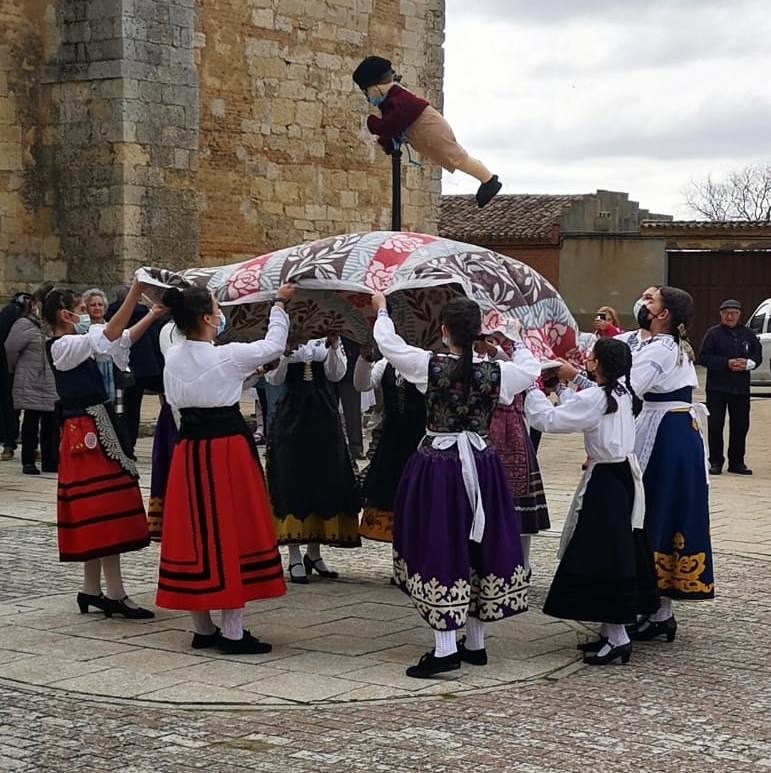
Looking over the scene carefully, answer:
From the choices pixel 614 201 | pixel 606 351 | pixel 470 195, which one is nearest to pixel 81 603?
pixel 606 351

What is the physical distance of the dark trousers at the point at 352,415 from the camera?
13133 millimetres

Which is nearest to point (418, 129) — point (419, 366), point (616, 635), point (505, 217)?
point (419, 366)

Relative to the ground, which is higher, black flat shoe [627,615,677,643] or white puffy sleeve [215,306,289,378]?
white puffy sleeve [215,306,289,378]

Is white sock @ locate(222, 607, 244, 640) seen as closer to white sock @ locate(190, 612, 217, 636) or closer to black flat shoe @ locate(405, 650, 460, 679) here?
white sock @ locate(190, 612, 217, 636)

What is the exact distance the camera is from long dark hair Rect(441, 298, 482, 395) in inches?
238

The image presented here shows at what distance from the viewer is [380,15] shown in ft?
67.7

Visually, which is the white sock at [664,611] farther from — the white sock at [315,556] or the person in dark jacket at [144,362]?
the person in dark jacket at [144,362]

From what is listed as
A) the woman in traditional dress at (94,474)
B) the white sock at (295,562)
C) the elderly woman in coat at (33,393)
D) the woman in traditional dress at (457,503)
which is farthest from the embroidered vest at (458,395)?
the elderly woman in coat at (33,393)

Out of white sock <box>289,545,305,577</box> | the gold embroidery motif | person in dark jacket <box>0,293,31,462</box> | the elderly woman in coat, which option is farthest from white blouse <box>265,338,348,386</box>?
person in dark jacket <box>0,293,31,462</box>

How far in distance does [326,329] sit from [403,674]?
218 cm

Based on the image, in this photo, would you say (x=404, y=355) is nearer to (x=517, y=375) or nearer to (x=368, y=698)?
(x=517, y=375)

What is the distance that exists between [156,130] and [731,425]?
7.41 meters

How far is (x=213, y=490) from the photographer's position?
A: 6.31 meters

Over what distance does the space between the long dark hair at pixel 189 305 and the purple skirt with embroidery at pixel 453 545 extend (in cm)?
103
